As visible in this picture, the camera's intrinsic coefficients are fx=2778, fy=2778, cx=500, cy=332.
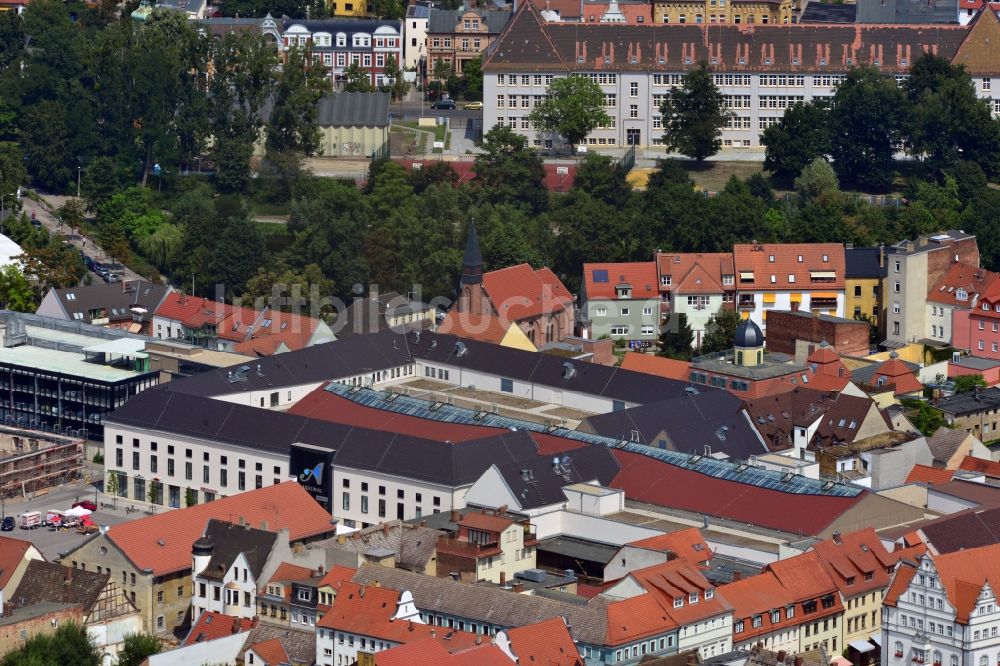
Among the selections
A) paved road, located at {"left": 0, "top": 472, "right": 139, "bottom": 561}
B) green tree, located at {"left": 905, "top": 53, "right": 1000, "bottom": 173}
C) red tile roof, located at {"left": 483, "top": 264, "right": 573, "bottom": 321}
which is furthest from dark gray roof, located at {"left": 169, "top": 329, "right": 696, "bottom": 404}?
green tree, located at {"left": 905, "top": 53, "right": 1000, "bottom": 173}

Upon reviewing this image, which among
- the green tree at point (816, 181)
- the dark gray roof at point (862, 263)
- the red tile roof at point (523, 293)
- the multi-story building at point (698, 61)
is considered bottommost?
the red tile roof at point (523, 293)

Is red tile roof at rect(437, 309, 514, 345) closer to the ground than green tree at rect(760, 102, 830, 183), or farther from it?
closer to the ground

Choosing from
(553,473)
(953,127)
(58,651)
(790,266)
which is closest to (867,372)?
(790,266)

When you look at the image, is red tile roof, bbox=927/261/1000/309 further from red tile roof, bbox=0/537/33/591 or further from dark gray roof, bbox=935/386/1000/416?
red tile roof, bbox=0/537/33/591

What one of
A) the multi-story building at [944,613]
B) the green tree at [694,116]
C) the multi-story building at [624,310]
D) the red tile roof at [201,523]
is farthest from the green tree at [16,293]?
the multi-story building at [944,613]

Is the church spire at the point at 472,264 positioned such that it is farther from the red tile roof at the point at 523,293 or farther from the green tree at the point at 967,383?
the green tree at the point at 967,383

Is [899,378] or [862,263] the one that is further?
[862,263]

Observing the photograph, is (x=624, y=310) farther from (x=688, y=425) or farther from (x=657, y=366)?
(x=688, y=425)
